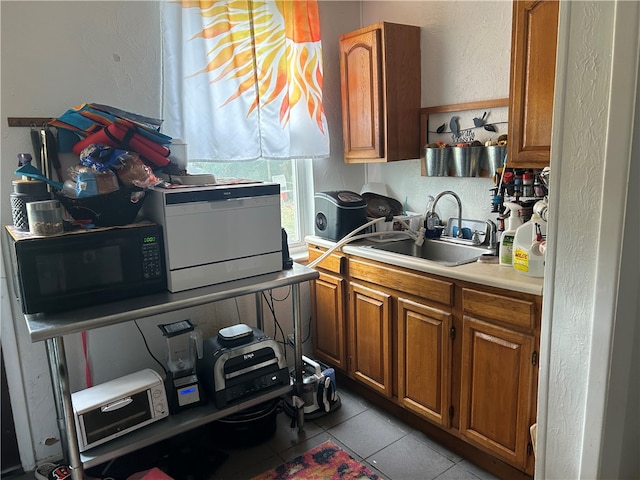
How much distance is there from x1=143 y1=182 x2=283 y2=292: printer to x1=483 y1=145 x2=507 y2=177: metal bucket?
1095 mm

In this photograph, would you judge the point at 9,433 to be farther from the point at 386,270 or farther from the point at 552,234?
the point at 552,234

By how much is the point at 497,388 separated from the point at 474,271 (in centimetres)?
48

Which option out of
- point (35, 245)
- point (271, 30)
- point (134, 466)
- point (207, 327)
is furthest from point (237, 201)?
point (134, 466)

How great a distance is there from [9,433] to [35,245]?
109 cm

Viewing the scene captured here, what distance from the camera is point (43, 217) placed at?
1.68m

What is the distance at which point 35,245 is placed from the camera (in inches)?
64.7

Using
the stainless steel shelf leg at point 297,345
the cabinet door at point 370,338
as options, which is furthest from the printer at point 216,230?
the cabinet door at point 370,338

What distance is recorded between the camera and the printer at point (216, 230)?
1879 mm

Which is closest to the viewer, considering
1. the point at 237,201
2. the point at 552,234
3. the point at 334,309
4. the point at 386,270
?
the point at 552,234

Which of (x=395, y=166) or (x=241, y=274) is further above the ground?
(x=395, y=166)

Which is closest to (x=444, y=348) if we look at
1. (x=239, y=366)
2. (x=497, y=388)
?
(x=497, y=388)

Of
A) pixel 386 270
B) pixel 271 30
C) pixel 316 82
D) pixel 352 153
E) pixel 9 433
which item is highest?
pixel 271 30

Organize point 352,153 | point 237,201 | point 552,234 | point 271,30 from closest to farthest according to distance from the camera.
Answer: point 552,234, point 237,201, point 271,30, point 352,153

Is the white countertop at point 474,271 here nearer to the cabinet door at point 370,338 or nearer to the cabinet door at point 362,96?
the cabinet door at point 370,338
